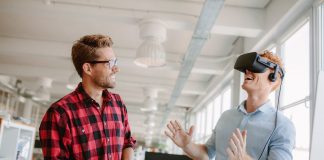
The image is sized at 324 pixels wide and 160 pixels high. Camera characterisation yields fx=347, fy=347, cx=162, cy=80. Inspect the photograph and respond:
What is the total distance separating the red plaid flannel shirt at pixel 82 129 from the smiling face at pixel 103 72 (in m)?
0.10

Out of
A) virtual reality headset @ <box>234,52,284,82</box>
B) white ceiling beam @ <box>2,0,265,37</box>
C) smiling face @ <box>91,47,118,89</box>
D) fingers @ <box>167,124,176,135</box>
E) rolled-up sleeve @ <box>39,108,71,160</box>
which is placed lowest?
rolled-up sleeve @ <box>39,108,71,160</box>

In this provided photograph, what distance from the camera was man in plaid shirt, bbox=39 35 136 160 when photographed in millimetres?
1631

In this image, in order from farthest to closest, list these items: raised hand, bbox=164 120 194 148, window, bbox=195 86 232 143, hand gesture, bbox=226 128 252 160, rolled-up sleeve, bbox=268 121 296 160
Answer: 1. window, bbox=195 86 232 143
2. raised hand, bbox=164 120 194 148
3. rolled-up sleeve, bbox=268 121 296 160
4. hand gesture, bbox=226 128 252 160

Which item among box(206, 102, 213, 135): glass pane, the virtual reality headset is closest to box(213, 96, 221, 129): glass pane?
box(206, 102, 213, 135): glass pane

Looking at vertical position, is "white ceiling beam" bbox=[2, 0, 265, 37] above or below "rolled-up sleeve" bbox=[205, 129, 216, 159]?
above

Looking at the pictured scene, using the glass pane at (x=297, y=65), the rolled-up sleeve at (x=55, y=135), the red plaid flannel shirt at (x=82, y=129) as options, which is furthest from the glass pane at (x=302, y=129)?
the rolled-up sleeve at (x=55, y=135)

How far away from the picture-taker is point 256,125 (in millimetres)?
1864

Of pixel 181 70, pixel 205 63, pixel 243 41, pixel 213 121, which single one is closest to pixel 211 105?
pixel 213 121

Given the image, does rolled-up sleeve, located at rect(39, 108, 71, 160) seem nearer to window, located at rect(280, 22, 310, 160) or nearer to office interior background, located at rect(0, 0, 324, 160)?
office interior background, located at rect(0, 0, 324, 160)

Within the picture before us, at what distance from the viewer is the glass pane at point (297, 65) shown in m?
3.64

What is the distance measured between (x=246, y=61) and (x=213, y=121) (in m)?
6.54

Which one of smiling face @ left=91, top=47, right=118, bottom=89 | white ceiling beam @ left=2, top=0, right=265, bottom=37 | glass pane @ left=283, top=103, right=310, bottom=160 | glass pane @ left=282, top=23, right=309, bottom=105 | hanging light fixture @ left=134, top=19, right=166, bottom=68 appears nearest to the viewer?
smiling face @ left=91, top=47, right=118, bottom=89

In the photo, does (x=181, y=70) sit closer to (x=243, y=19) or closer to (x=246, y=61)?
(x=243, y=19)

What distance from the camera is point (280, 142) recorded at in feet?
5.63
